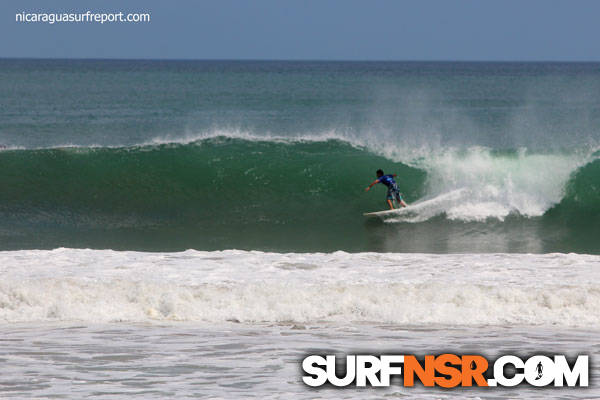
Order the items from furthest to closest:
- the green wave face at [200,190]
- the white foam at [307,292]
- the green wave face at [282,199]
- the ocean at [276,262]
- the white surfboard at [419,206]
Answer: the white surfboard at [419,206], the green wave face at [200,190], the green wave face at [282,199], the white foam at [307,292], the ocean at [276,262]

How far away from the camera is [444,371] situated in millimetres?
6332

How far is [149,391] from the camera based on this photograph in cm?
585

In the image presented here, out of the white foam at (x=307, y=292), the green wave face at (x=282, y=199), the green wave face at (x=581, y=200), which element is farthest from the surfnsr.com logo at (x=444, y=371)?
the green wave face at (x=581, y=200)

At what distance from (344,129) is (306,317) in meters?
31.1

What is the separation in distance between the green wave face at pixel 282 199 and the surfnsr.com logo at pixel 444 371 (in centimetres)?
663

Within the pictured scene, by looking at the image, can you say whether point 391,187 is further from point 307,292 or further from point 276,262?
point 307,292

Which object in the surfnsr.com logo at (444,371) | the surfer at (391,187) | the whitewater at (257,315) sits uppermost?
the surfer at (391,187)

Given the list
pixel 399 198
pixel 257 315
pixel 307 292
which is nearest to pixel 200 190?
pixel 399 198

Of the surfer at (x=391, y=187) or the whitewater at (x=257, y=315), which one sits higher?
the surfer at (x=391, y=187)

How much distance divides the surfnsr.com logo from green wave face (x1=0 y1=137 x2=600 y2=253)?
6.63 m

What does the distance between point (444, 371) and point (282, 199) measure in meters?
11.0

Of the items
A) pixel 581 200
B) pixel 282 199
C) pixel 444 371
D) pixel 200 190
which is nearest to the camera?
pixel 444 371

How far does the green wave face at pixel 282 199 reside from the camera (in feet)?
46.5

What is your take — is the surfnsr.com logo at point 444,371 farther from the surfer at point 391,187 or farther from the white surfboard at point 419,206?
the surfer at point 391,187
